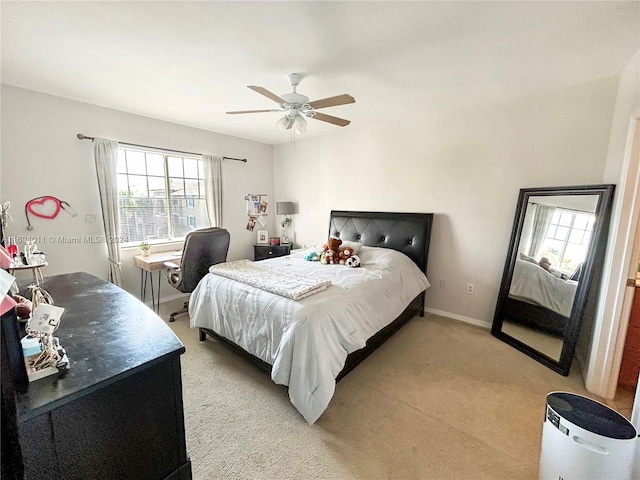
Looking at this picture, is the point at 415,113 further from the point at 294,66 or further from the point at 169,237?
the point at 169,237

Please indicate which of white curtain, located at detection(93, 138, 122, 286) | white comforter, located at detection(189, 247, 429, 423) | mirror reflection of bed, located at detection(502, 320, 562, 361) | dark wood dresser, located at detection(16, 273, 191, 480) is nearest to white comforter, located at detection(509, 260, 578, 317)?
mirror reflection of bed, located at detection(502, 320, 562, 361)

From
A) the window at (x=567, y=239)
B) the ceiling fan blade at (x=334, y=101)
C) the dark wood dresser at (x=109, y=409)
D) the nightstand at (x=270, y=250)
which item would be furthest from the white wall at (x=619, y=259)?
the nightstand at (x=270, y=250)

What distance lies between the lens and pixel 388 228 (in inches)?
135

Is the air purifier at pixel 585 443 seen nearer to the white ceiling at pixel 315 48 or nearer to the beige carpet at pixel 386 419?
the beige carpet at pixel 386 419

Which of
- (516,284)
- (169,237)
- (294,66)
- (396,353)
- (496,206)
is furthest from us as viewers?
(169,237)

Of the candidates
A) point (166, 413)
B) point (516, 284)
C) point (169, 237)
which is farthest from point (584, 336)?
point (169, 237)

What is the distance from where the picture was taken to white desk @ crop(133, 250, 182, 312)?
3111mm

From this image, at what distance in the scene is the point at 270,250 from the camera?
14.7ft

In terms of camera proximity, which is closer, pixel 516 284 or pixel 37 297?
pixel 37 297

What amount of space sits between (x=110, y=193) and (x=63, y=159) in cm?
50

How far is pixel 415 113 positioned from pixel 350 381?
9.79ft

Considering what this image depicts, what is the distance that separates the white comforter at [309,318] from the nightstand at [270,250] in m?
1.65

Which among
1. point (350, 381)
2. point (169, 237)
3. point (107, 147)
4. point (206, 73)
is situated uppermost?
point (206, 73)

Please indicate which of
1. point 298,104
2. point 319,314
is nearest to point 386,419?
point 319,314
